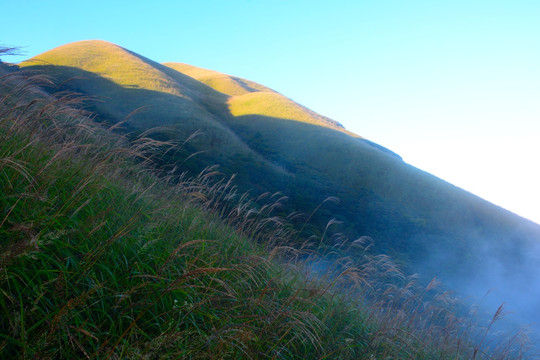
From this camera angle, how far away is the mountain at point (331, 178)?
1675 centimetres

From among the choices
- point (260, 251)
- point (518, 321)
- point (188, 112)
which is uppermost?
point (188, 112)

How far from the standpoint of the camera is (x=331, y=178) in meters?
22.8

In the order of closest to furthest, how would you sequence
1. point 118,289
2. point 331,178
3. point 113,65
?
point 118,289 < point 331,178 < point 113,65

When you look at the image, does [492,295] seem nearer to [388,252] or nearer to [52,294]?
[388,252]

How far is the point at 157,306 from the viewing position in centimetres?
263

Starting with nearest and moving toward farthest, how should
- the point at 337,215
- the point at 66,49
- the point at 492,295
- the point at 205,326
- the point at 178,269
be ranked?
the point at 205,326
the point at 178,269
the point at 492,295
the point at 337,215
the point at 66,49

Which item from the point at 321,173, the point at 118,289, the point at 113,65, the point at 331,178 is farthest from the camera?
the point at 113,65

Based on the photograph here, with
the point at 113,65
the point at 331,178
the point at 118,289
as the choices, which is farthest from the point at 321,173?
the point at 113,65

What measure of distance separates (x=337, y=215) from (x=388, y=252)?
10.8 feet

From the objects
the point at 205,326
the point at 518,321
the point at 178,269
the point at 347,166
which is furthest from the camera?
the point at 347,166

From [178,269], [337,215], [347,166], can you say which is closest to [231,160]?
[337,215]

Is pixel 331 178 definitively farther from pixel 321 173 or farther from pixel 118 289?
pixel 118 289

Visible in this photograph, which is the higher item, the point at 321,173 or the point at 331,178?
the point at 321,173

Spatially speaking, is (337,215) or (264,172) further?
(264,172)
